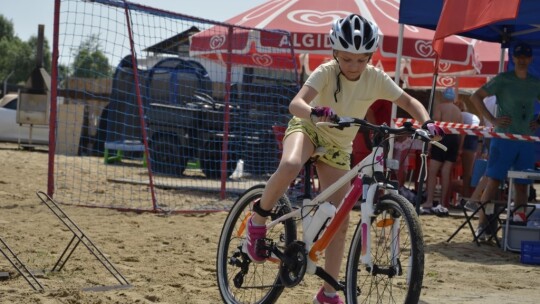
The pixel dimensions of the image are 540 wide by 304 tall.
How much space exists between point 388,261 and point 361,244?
7.0 inches

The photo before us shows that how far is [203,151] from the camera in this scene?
1512cm

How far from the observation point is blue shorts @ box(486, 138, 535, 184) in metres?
9.93

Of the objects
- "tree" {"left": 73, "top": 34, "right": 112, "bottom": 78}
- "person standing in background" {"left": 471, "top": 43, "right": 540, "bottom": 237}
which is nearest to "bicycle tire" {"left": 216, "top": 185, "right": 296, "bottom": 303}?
"person standing in background" {"left": 471, "top": 43, "right": 540, "bottom": 237}

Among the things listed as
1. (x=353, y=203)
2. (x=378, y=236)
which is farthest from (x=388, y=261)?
(x=353, y=203)

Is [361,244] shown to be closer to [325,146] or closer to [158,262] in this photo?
[325,146]

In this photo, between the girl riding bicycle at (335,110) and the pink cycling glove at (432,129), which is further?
the girl riding bicycle at (335,110)

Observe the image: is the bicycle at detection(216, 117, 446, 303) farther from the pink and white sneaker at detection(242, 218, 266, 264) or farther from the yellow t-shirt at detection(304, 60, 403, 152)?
the yellow t-shirt at detection(304, 60, 403, 152)

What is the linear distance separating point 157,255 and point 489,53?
11570 mm

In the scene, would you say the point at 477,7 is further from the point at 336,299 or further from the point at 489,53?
the point at 489,53

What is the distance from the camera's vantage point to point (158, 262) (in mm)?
7688

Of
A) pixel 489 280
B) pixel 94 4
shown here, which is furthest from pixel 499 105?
pixel 94 4

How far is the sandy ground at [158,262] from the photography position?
20.7 ft

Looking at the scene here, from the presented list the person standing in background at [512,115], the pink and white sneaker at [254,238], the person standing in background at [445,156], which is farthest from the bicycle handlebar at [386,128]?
the person standing in background at [445,156]

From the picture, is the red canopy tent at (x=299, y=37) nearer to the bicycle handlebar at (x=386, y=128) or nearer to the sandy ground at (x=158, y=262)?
the sandy ground at (x=158, y=262)
